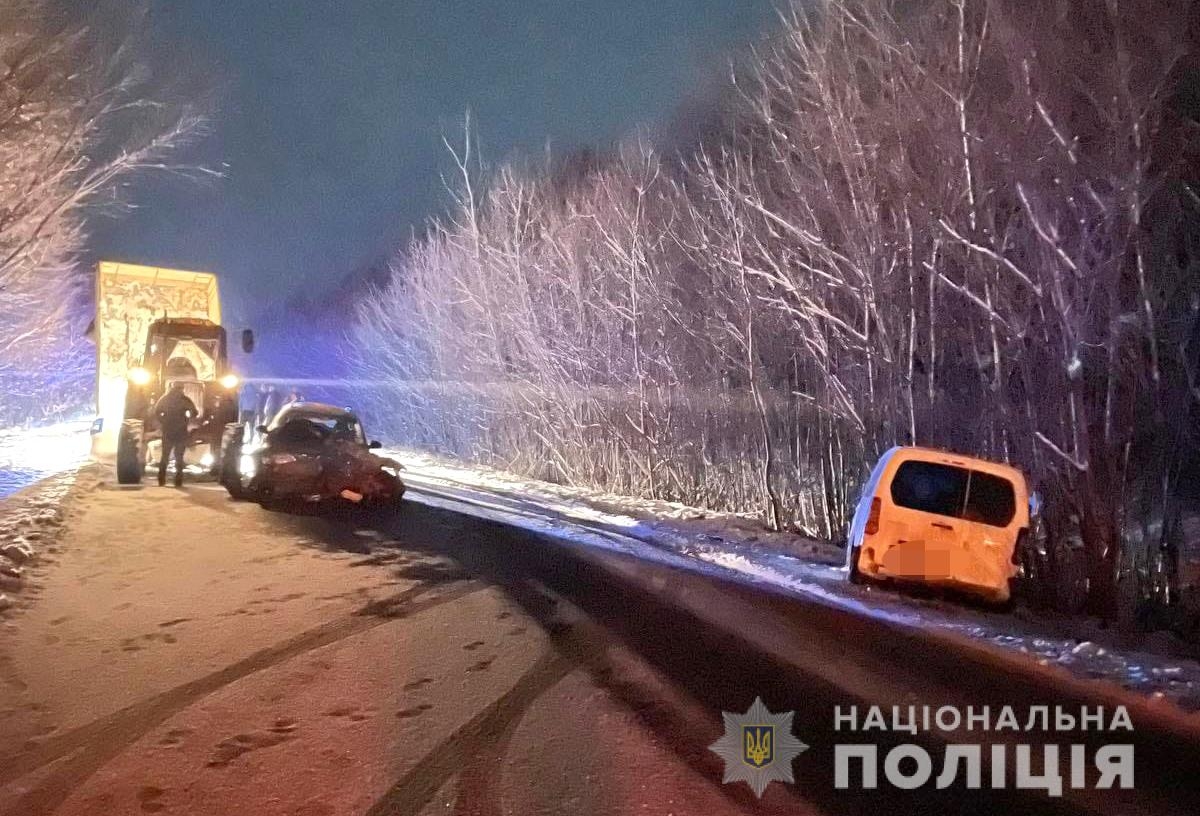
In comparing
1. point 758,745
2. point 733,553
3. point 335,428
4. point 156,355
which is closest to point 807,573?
point 733,553

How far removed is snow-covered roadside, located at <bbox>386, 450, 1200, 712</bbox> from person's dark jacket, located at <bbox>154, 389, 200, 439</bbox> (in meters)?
5.18

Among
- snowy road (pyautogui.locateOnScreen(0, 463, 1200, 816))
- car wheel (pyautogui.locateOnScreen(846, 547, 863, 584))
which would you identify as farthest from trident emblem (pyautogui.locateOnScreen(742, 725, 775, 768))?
car wheel (pyautogui.locateOnScreen(846, 547, 863, 584))

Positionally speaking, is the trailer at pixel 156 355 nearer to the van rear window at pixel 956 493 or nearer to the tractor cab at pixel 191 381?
the tractor cab at pixel 191 381

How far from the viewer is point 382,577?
9289mm

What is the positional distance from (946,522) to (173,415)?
12.6 meters

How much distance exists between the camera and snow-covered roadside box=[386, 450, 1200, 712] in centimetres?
727

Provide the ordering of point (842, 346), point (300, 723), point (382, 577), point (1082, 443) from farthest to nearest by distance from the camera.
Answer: point (842, 346) < point (1082, 443) < point (382, 577) < point (300, 723)

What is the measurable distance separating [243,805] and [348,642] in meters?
2.70

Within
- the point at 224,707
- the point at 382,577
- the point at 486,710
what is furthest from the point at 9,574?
the point at 486,710

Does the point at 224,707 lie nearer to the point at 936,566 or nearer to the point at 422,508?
the point at 936,566

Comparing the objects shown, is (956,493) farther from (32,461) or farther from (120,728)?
(32,461)

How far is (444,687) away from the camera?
232 inches
